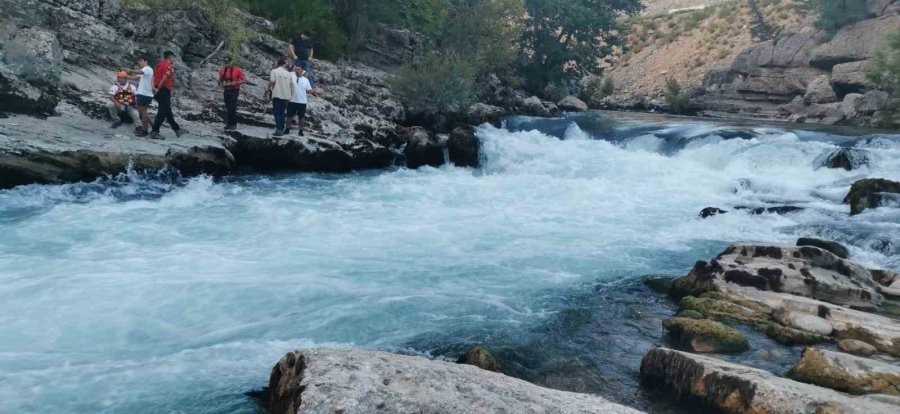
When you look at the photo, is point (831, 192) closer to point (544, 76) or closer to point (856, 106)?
point (856, 106)

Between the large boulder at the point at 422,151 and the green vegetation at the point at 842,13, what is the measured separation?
2570 centimetres

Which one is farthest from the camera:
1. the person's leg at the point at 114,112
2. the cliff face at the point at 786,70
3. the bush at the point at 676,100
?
the bush at the point at 676,100

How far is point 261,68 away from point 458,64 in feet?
21.6

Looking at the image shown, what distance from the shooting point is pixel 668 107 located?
117ft

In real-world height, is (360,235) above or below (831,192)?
below

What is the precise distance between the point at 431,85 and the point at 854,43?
2311cm

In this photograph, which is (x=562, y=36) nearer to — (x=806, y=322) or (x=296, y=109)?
(x=296, y=109)

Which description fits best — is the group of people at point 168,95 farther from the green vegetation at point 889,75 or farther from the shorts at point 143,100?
the green vegetation at point 889,75

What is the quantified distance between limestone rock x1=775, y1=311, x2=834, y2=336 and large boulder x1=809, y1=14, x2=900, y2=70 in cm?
2929

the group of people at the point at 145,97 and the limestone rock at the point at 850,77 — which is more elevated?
the limestone rock at the point at 850,77

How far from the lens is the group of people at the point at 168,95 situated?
12.8 metres

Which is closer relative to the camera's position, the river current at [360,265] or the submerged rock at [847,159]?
the river current at [360,265]

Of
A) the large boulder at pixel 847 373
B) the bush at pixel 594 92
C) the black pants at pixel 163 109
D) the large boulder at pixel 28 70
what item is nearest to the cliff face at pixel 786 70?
the bush at pixel 594 92

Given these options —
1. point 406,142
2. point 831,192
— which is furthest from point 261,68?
point 831,192
